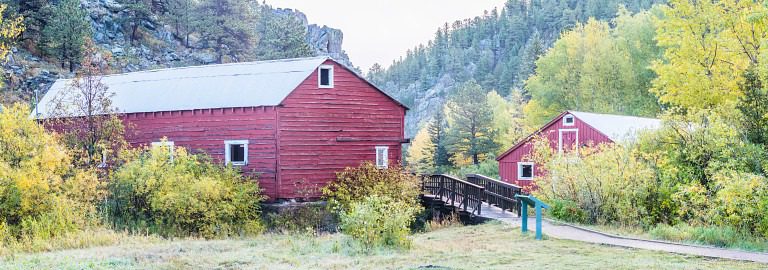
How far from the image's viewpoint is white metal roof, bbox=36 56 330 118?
97.0ft

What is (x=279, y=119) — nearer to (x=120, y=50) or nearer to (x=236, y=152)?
(x=236, y=152)

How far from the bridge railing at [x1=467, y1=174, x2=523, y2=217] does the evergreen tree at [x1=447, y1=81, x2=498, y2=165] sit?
29637mm

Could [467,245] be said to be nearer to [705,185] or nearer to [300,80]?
[705,185]

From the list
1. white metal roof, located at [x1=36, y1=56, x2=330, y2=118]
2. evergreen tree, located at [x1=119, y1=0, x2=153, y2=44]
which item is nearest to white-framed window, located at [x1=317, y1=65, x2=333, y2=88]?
white metal roof, located at [x1=36, y1=56, x2=330, y2=118]

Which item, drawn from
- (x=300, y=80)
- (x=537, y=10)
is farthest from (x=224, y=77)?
(x=537, y=10)

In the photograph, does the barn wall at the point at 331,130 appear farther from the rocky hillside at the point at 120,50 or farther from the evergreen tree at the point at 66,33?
the evergreen tree at the point at 66,33

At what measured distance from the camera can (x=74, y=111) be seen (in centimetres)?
2892

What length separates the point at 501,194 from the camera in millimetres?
27594

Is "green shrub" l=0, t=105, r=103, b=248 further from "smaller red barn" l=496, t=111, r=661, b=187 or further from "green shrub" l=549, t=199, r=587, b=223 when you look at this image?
"smaller red barn" l=496, t=111, r=661, b=187

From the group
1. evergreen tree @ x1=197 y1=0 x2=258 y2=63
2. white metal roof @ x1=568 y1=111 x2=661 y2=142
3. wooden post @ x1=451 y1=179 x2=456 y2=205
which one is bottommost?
wooden post @ x1=451 y1=179 x2=456 y2=205

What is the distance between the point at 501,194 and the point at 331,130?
7.29 meters

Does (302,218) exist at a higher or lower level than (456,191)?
lower

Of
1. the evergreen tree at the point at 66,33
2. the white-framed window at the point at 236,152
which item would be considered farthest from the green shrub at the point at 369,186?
the evergreen tree at the point at 66,33

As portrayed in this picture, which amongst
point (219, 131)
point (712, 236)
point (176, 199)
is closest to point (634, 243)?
point (712, 236)
